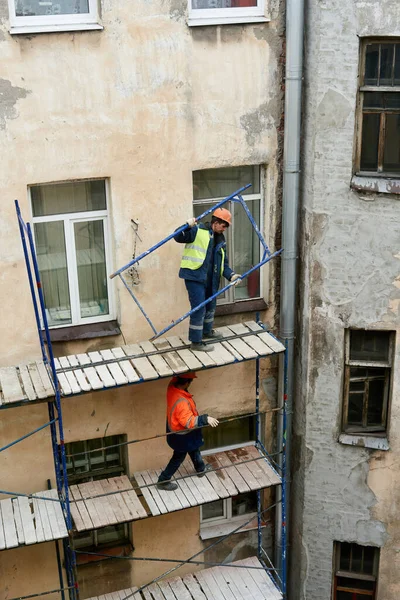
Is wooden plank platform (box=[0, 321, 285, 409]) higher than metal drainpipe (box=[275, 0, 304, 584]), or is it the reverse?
metal drainpipe (box=[275, 0, 304, 584])

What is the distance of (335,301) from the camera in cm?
1023

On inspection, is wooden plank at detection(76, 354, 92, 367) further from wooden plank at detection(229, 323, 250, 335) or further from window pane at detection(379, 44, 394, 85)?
window pane at detection(379, 44, 394, 85)

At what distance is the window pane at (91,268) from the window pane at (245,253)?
1863mm

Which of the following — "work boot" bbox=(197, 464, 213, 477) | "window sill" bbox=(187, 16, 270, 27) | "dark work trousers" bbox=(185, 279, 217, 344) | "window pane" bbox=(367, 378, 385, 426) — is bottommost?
"work boot" bbox=(197, 464, 213, 477)

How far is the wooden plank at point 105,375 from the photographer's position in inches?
359

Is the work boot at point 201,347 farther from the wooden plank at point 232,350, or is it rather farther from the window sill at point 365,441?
the window sill at point 365,441

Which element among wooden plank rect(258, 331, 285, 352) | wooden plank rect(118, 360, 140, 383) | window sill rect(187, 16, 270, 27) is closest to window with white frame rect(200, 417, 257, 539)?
wooden plank rect(258, 331, 285, 352)

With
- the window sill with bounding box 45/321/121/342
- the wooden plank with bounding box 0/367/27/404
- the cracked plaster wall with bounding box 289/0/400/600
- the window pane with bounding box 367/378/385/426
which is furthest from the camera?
the window pane with bounding box 367/378/385/426

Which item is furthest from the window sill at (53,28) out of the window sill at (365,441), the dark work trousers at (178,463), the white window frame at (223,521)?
the window sill at (365,441)

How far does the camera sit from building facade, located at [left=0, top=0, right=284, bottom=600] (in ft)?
30.0

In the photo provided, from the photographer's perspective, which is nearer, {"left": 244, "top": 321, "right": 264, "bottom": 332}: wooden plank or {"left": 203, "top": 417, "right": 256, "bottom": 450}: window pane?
{"left": 244, "top": 321, "right": 264, "bottom": 332}: wooden plank

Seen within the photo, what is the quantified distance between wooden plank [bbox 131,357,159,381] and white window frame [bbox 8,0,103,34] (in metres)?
3.95

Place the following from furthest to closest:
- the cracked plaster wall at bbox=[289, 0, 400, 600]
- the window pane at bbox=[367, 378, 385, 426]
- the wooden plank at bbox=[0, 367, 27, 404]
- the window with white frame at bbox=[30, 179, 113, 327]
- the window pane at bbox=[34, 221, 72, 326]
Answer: the window pane at bbox=[367, 378, 385, 426] → the window pane at bbox=[34, 221, 72, 326] → the window with white frame at bbox=[30, 179, 113, 327] → the cracked plaster wall at bbox=[289, 0, 400, 600] → the wooden plank at bbox=[0, 367, 27, 404]

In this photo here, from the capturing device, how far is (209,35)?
31.4ft
